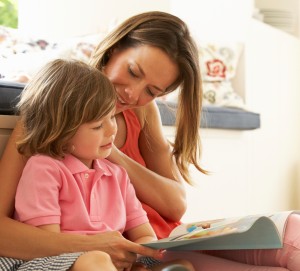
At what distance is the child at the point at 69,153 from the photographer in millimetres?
1309

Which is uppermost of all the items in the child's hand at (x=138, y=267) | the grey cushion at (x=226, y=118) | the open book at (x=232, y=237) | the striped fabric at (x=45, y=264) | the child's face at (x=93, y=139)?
the child's face at (x=93, y=139)

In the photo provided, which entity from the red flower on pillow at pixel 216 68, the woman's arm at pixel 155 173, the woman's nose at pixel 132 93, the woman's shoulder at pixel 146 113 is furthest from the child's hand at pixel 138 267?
the red flower on pillow at pixel 216 68

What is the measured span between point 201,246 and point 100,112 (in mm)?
348

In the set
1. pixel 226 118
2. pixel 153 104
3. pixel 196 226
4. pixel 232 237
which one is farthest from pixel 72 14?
pixel 232 237

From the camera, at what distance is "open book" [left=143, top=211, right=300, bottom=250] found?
1194mm

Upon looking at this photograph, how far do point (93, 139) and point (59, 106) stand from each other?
103 millimetres

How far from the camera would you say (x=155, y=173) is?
5.66 ft

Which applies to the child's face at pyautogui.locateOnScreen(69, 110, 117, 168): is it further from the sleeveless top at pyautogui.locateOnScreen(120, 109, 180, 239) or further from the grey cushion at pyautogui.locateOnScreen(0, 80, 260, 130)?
the grey cushion at pyautogui.locateOnScreen(0, 80, 260, 130)

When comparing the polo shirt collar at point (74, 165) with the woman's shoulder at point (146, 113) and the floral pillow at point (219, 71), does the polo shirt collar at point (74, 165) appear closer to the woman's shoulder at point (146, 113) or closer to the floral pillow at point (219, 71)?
the woman's shoulder at point (146, 113)

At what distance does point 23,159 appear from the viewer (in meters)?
1.37

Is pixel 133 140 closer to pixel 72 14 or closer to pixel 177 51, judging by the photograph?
pixel 177 51

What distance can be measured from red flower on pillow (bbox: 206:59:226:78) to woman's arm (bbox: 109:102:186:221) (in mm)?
1609

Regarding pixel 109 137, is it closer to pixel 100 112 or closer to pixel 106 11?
pixel 100 112

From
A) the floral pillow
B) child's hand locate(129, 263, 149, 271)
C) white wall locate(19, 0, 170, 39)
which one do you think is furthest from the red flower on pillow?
child's hand locate(129, 263, 149, 271)
